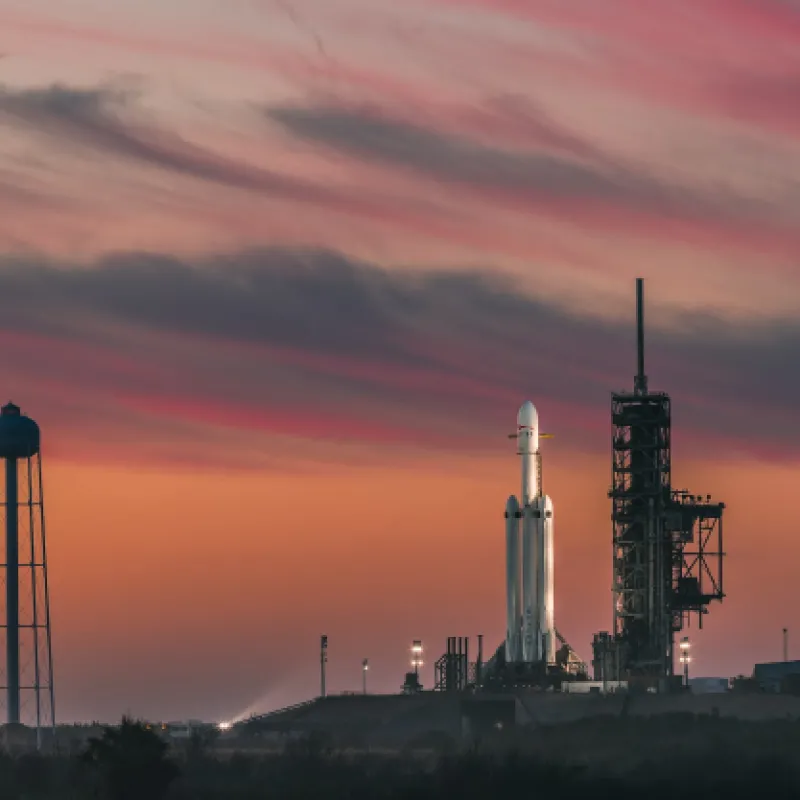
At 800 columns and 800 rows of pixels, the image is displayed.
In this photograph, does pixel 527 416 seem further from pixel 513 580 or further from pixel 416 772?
pixel 416 772

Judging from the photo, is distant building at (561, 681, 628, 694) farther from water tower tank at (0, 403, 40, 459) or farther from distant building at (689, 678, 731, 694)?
water tower tank at (0, 403, 40, 459)

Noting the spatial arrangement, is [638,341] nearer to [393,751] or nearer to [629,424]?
[629,424]

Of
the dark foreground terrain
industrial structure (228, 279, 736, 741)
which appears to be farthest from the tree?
industrial structure (228, 279, 736, 741)

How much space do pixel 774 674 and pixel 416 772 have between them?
65749 mm

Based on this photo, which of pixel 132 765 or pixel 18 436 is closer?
pixel 132 765

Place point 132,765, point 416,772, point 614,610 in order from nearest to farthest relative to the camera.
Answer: point 132,765 → point 416,772 → point 614,610

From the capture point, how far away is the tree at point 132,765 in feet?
367

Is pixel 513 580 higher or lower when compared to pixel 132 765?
higher

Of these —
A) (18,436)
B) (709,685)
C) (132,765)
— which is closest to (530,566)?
(709,685)

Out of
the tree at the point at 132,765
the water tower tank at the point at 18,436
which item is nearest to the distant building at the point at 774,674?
the water tower tank at the point at 18,436

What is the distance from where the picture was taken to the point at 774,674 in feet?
609

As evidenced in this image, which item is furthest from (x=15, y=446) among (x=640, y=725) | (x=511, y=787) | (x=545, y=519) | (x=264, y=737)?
(x=511, y=787)

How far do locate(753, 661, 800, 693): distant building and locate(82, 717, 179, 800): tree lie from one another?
73727 mm

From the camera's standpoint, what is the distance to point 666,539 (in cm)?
17550
